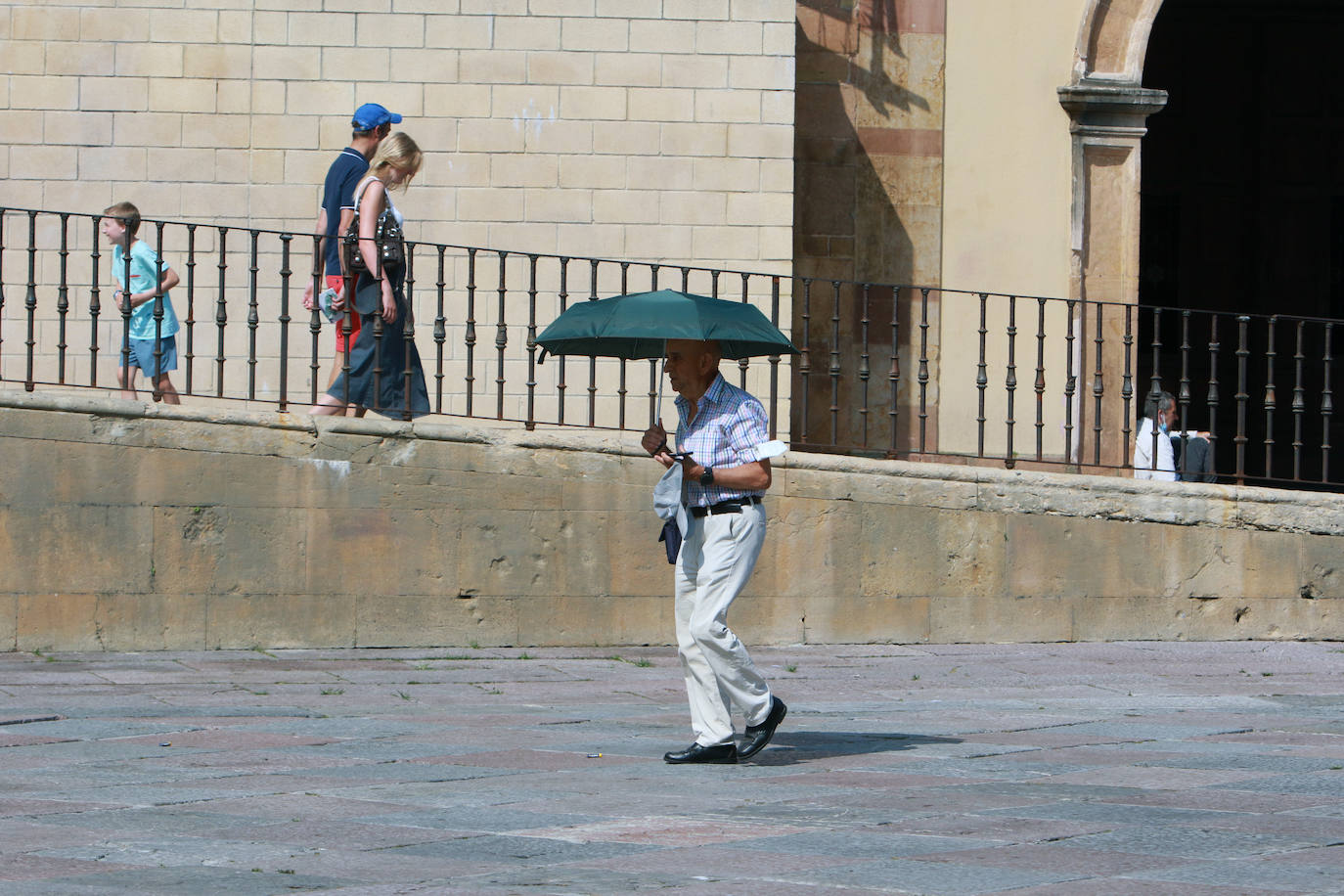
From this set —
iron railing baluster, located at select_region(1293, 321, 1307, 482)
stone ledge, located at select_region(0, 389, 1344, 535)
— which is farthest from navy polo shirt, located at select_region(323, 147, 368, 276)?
iron railing baluster, located at select_region(1293, 321, 1307, 482)

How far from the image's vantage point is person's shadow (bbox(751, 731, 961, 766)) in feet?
23.9

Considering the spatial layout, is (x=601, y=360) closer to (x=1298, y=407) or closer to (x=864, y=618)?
(x=864, y=618)

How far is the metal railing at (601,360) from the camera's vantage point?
1084 cm

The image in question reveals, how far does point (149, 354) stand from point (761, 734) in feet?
16.8

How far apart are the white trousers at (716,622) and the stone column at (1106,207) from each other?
23.5 feet

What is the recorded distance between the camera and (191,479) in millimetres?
10031

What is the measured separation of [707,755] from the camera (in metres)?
7.08

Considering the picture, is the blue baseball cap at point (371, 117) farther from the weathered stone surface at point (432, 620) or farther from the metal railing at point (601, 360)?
the weathered stone surface at point (432, 620)

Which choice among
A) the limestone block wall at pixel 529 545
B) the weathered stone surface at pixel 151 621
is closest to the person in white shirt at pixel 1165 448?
the limestone block wall at pixel 529 545

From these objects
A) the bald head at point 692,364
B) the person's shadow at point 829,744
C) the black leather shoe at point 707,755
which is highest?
the bald head at point 692,364

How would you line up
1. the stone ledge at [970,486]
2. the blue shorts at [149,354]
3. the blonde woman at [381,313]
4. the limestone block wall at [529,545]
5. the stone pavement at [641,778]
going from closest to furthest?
the stone pavement at [641,778]
the limestone block wall at [529,545]
the stone ledge at [970,486]
the blonde woman at [381,313]
the blue shorts at [149,354]

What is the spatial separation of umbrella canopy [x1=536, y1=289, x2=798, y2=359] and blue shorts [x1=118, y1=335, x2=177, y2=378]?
3789mm

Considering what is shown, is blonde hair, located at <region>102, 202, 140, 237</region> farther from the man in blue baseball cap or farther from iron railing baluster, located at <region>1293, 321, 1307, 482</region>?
iron railing baluster, located at <region>1293, 321, 1307, 482</region>

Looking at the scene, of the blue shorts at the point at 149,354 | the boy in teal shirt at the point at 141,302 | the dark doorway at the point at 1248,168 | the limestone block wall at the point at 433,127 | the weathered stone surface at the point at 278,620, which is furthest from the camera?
the dark doorway at the point at 1248,168
